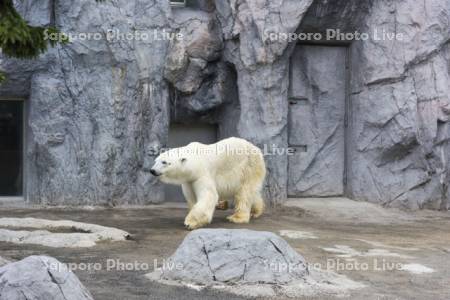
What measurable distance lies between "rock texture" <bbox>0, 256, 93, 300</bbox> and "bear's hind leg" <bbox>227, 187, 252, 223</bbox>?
16.8 feet

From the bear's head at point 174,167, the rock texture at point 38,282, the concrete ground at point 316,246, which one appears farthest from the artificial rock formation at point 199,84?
the rock texture at point 38,282

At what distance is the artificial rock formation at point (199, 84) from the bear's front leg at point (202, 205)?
289 cm

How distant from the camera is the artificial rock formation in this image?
1121cm

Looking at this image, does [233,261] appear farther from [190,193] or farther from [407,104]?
Result: [407,104]

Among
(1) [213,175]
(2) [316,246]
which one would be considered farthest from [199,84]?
(2) [316,246]

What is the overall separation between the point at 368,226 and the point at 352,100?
340cm

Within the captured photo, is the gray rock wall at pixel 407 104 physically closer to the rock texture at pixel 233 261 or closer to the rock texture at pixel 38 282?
the rock texture at pixel 233 261

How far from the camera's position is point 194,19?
12.0 m

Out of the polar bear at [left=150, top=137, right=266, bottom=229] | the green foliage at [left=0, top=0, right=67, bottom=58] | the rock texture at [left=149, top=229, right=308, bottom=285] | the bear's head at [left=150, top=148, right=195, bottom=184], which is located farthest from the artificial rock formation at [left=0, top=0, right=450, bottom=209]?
the green foliage at [left=0, top=0, right=67, bottom=58]

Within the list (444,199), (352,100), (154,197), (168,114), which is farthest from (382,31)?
(154,197)

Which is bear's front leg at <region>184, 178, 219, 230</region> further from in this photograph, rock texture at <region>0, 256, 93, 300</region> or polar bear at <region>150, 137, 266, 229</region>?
rock texture at <region>0, 256, 93, 300</region>

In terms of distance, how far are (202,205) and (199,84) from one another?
4044 mm

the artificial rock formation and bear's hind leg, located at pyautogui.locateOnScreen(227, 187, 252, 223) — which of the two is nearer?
bear's hind leg, located at pyautogui.locateOnScreen(227, 187, 252, 223)

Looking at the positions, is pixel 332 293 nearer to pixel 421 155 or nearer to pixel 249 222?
pixel 249 222
